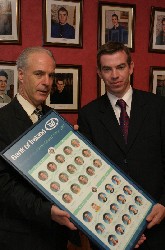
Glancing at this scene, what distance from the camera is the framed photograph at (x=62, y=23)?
2.89 m

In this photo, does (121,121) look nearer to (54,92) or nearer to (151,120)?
(151,120)

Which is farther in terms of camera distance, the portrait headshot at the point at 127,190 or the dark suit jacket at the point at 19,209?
the portrait headshot at the point at 127,190

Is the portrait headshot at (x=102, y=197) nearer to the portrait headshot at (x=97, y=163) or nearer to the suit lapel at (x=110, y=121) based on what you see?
the portrait headshot at (x=97, y=163)

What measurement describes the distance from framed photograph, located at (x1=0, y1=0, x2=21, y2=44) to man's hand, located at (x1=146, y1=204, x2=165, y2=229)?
175 centimetres

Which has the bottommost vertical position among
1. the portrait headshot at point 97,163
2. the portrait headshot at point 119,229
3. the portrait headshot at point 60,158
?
the portrait headshot at point 119,229

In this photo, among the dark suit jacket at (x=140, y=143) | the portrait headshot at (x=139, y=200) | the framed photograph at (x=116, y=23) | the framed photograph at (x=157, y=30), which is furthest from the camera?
the framed photograph at (x=157, y=30)

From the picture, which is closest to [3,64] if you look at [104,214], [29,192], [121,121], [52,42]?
[52,42]

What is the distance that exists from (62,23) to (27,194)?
174cm

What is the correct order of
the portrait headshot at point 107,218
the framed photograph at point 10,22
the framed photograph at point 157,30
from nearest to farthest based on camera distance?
1. the portrait headshot at point 107,218
2. the framed photograph at point 10,22
3. the framed photograph at point 157,30

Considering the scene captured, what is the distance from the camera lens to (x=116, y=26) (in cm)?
309

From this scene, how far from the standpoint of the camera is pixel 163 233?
2.02 m

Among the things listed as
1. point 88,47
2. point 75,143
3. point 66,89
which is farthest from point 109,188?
point 88,47

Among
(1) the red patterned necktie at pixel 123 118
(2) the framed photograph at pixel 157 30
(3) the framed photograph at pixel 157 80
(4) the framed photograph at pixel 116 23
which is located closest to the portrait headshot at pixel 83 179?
(1) the red patterned necktie at pixel 123 118

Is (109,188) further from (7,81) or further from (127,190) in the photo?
(7,81)
